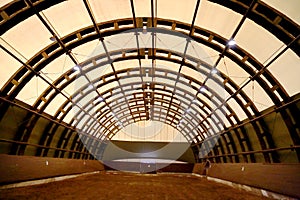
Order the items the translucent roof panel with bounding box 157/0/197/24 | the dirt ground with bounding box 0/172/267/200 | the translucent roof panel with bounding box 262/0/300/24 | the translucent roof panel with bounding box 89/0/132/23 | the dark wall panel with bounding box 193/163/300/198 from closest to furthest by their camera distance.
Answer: the translucent roof panel with bounding box 262/0/300/24, the dirt ground with bounding box 0/172/267/200, the dark wall panel with bounding box 193/163/300/198, the translucent roof panel with bounding box 157/0/197/24, the translucent roof panel with bounding box 89/0/132/23

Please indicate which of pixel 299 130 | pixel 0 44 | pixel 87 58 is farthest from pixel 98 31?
pixel 299 130

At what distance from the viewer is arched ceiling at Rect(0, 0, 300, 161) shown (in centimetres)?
864

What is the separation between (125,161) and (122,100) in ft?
36.8

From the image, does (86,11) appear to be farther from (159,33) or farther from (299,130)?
(299,130)

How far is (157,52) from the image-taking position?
13516 millimetres

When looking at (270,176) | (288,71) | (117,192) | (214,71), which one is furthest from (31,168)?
(288,71)

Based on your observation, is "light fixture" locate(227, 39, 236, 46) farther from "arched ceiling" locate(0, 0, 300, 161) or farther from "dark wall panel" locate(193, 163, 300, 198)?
"dark wall panel" locate(193, 163, 300, 198)

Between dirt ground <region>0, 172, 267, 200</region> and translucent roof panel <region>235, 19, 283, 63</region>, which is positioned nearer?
dirt ground <region>0, 172, 267, 200</region>

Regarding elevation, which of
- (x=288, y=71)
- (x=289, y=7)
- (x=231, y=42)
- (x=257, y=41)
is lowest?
(x=288, y=71)

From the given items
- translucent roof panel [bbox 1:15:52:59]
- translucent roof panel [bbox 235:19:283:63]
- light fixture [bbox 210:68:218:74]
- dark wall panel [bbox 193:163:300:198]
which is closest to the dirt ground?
dark wall panel [bbox 193:163:300:198]

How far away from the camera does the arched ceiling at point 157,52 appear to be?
8641 mm

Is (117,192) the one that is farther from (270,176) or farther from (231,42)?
(231,42)

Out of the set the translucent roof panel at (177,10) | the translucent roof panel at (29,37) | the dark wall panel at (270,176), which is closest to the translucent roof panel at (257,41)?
the translucent roof panel at (177,10)

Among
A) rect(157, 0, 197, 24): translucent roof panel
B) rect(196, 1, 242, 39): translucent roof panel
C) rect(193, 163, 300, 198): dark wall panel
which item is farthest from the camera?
rect(157, 0, 197, 24): translucent roof panel
